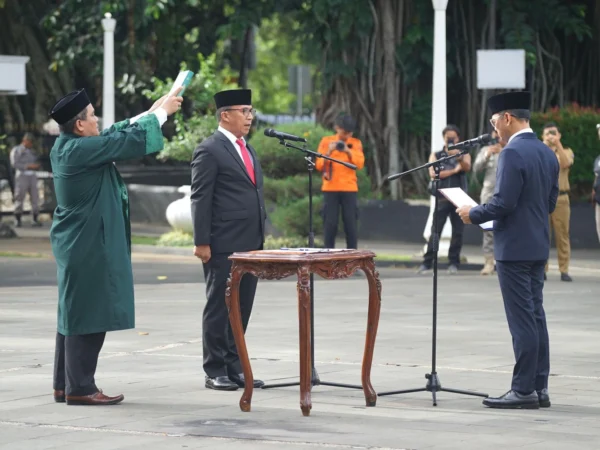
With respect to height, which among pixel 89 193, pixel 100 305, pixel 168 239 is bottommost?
pixel 168 239

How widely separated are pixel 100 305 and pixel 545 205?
2.88 metres

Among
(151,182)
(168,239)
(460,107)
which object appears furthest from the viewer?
(151,182)

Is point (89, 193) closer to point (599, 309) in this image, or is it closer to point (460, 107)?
point (599, 309)

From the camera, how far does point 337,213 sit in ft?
64.0

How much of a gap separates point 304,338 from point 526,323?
58.6 inches

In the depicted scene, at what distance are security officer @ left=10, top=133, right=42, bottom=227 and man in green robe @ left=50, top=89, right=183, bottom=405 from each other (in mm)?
20554

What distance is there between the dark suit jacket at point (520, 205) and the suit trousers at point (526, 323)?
0.09 meters

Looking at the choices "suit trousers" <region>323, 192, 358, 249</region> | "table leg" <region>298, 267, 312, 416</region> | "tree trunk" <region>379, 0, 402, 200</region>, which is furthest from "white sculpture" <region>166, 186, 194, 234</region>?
"table leg" <region>298, 267, 312, 416</region>

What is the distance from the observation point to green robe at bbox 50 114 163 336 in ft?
30.9

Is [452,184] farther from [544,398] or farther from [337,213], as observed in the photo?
[544,398]

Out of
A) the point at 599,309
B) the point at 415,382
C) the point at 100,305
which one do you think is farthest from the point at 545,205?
the point at 599,309

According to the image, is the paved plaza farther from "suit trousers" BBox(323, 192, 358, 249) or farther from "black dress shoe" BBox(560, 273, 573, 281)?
"suit trousers" BBox(323, 192, 358, 249)

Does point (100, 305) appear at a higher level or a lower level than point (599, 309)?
higher

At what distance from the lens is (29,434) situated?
825 cm
